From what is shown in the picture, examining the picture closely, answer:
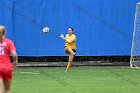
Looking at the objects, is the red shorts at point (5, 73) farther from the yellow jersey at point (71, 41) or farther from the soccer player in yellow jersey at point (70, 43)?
the yellow jersey at point (71, 41)

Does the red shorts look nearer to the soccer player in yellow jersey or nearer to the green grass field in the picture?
the green grass field

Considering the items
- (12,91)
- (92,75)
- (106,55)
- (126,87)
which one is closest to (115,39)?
(106,55)

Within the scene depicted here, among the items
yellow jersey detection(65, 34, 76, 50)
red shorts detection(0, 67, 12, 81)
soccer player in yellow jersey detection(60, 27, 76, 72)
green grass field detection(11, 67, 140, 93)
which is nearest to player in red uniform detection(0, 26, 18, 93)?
red shorts detection(0, 67, 12, 81)

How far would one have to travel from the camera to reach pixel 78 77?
1981 centimetres

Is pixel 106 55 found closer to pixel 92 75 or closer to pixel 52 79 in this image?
pixel 92 75

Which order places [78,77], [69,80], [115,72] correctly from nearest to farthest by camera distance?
[69,80] → [78,77] → [115,72]

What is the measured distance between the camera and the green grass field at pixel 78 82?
51.1 feet

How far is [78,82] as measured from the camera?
17.9m

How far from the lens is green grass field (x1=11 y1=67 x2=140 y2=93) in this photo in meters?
15.6

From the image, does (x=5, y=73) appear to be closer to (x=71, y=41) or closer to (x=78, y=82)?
(x=78, y=82)

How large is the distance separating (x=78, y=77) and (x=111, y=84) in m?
2.69

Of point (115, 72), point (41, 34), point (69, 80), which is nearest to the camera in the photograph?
point (69, 80)

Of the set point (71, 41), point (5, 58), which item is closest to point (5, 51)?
point (5, 58)

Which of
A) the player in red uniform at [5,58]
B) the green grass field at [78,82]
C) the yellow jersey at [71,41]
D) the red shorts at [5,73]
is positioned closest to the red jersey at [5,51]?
the player in red uniform at [5,58]
